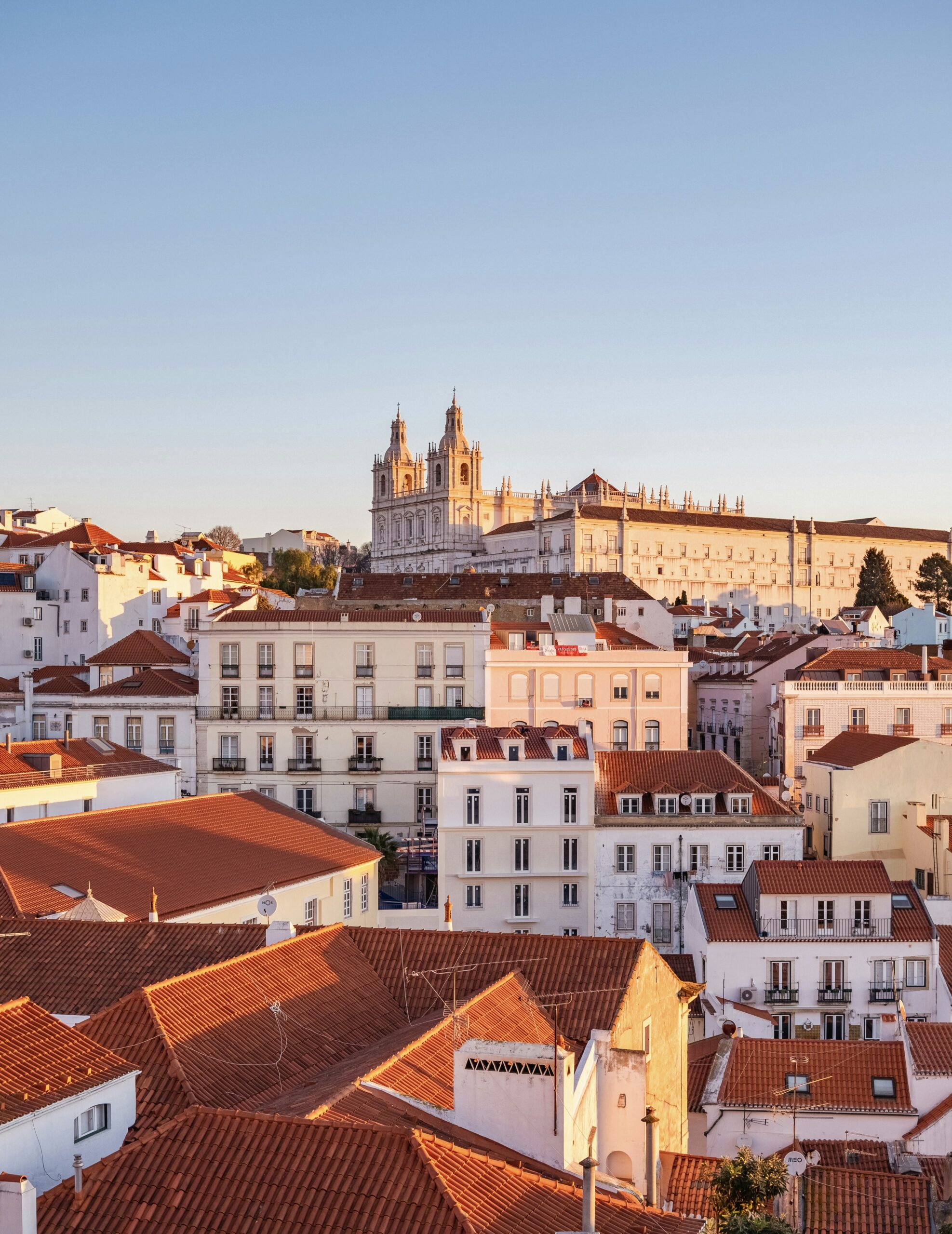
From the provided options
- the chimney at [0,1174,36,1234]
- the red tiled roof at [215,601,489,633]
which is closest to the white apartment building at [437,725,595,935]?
the red tiled roof at [215,601,489,633]

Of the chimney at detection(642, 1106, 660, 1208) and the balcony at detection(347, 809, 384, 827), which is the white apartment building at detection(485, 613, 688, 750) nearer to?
the balcony at detection(347, 809, 384, 827)

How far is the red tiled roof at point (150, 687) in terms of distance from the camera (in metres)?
51.5

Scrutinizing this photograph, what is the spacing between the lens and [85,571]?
69.6 meters

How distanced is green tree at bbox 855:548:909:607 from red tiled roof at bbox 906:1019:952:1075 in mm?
94235

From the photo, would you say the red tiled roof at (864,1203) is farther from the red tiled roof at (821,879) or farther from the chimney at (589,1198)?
the red tiled roof at (821,879)

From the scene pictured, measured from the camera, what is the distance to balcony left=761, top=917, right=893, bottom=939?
30.8 metres

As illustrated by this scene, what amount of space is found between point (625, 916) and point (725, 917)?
16.9 feet

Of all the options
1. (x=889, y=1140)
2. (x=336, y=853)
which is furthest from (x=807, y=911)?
(x=336, y=853)

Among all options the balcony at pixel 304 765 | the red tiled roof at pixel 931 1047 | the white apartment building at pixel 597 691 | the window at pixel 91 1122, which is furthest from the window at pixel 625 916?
the window at pixel 91 1122

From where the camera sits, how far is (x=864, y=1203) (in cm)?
1702

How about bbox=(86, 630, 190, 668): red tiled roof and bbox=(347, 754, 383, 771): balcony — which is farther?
bbox=(86, 630, 190, 668): red tiled roof

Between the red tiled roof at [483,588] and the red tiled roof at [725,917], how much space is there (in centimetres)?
4461

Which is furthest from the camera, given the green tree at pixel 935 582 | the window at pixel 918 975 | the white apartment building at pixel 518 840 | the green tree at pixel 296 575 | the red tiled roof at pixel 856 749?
the green tree at pixel 935 582

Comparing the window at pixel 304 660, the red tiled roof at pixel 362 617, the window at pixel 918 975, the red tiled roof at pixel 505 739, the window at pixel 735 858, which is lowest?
the window at pixel 918 975
